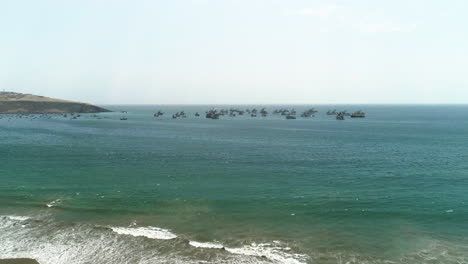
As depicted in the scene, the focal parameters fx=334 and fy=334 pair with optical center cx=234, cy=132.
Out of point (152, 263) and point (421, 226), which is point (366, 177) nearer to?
point (421, 226)

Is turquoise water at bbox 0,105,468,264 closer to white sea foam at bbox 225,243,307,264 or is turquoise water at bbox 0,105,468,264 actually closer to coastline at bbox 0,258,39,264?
white sea foam at bbox 225,243,307,264

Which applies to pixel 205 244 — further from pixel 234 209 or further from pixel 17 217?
pixel 17 217

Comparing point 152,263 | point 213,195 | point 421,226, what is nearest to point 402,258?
point 421,226

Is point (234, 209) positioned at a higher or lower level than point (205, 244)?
higher

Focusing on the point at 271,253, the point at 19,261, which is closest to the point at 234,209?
A: the point at 271,253

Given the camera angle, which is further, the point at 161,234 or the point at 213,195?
the point at 213,195

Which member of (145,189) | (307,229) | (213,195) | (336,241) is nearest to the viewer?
(336,241)

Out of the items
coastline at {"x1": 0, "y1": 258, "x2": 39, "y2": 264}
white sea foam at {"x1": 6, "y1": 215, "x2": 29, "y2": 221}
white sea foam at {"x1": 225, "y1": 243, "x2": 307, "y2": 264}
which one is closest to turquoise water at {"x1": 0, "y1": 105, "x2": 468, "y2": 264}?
white sea foam at {"x1": 225, "y1": 243, "x2": 307, "y2": 264}

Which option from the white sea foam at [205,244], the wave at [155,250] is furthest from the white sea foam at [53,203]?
the white sea foam at [205,244]
